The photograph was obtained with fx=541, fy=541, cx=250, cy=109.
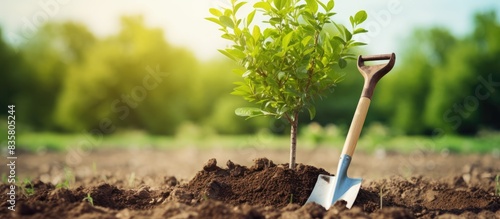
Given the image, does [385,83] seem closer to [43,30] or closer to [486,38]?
[486,38]

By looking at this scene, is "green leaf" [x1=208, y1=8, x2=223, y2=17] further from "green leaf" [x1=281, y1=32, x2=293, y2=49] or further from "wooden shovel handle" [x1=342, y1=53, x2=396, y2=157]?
"wooden shovel handle" [x1=342, y1=53, x2=396, y2=157]

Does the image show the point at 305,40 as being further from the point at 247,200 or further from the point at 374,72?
the point at 247,200

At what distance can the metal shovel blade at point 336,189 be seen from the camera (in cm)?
409

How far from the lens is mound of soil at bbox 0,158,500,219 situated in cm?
354

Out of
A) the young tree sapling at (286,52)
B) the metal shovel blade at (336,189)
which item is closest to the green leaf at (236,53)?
the young tree sapling at (286,52)

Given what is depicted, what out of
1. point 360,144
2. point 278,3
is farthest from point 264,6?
point 360,144

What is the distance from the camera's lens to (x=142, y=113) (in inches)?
866

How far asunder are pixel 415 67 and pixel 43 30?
14.8 m

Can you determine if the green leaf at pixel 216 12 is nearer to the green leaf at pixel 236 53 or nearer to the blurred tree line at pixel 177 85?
the green leaf at pixel 236 53

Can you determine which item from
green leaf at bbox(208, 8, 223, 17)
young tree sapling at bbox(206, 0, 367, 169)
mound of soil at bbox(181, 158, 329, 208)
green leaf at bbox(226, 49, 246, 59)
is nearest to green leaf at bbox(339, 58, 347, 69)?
young tree sapling at bbox(206, 0, 367, 169)

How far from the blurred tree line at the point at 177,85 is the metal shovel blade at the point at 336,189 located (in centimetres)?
1389

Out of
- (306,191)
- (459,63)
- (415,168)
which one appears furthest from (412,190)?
(459,63)

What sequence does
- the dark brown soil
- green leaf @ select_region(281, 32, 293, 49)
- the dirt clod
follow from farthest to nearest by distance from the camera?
the dirt clod < green leaf @ select_region(281, 32, 293, 49) < the dark brown soil

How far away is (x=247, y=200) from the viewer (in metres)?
4.11
